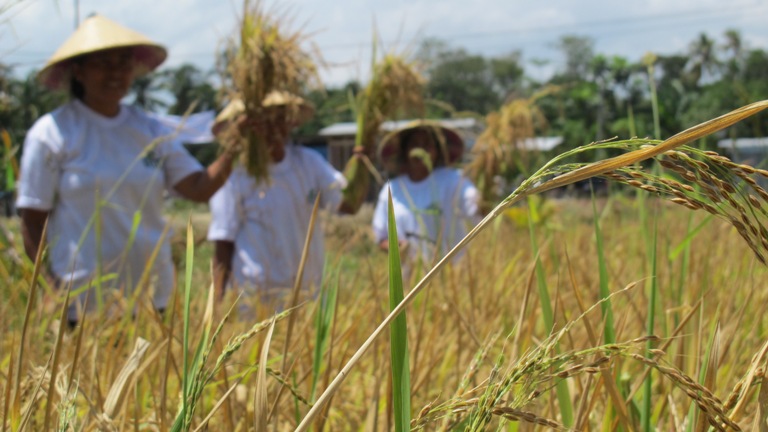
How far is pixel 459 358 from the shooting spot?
1.26m

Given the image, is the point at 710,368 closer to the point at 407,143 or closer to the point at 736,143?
the point at 736,143

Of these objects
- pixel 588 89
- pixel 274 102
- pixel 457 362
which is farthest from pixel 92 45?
pixel 588 89

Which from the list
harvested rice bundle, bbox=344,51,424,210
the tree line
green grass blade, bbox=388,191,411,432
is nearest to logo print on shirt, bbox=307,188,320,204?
harvested rice bundle, bbox=344,51,424,210

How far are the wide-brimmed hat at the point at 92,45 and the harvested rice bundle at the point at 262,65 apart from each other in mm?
302

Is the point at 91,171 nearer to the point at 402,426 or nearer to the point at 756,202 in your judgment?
the point at 402,426

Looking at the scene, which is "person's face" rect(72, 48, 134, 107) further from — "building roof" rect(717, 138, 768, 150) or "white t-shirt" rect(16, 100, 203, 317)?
"building roof" rect(717, 138, 768, 150)

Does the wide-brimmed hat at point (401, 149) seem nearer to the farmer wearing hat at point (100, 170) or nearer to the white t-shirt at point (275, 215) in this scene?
the white t-shirt at point (275, 215)

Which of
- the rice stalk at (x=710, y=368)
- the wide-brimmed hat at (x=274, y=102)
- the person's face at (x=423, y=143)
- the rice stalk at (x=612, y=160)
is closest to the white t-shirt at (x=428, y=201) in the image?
the person's face at (x=423, y=143)

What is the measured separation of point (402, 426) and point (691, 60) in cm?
5476

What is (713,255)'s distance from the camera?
2.77 metres

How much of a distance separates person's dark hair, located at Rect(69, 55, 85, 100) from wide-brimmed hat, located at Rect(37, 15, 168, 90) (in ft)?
0.04

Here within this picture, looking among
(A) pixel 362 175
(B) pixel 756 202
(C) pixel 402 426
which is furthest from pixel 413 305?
(B) pixel 756 202

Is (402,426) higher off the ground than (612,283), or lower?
higher

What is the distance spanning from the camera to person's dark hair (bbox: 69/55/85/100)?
254 centimetres
